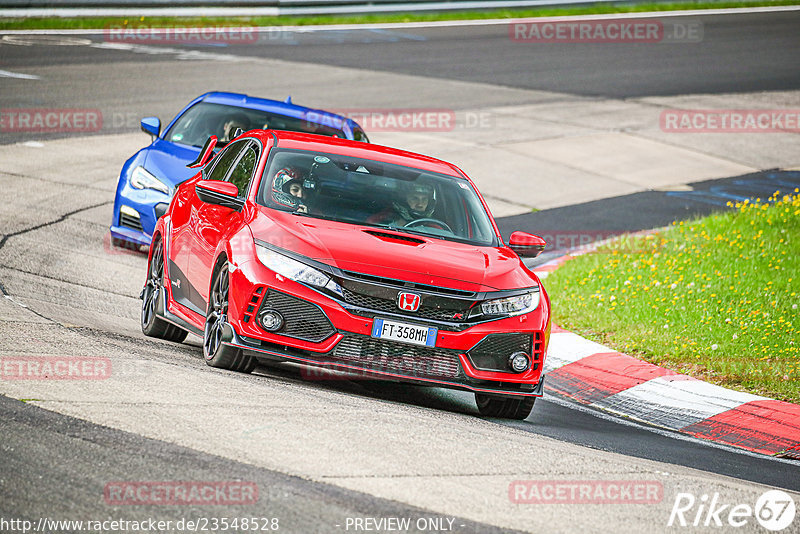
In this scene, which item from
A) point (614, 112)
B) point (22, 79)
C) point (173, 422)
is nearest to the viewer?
point (173, 422)

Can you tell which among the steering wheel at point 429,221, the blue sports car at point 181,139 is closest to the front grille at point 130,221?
the blue sports car at point 181,139

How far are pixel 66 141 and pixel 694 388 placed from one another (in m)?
11.9

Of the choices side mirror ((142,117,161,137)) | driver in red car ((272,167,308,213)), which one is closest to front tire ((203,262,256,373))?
driver in red car ((272,167,308,213))

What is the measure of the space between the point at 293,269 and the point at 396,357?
83cm

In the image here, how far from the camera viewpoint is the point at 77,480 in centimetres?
505

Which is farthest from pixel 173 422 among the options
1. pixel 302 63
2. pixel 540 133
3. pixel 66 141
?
pixel 302 63

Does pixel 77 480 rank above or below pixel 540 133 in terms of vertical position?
above

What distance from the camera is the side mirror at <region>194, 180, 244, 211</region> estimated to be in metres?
8.11

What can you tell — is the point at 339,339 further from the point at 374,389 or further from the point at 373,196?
the point at 373,196

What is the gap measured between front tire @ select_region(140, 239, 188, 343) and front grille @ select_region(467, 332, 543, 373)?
279 centimetres

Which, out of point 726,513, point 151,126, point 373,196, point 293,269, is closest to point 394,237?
point 373,196

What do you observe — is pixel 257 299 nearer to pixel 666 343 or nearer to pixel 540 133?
pixel 666 343

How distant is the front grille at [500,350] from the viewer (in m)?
7.38

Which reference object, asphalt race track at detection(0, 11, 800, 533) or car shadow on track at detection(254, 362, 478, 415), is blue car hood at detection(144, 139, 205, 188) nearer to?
asphalt race track at detection(0, 11, 800, 533)
